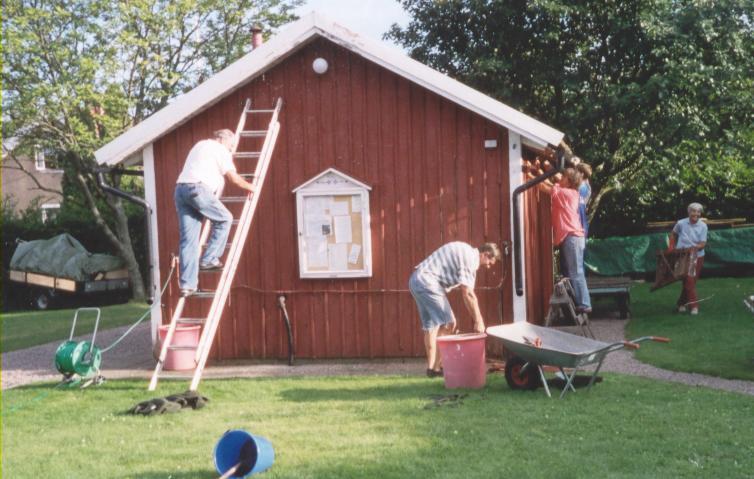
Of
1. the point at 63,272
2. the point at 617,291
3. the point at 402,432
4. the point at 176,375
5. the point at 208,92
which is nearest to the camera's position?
the point at 402,432

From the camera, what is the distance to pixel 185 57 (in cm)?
2852

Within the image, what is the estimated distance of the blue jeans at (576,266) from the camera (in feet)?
35.4

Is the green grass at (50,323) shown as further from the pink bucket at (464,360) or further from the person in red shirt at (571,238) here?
the person in red shirt at (571,238)

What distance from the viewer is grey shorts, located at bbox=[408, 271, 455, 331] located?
9617 mm

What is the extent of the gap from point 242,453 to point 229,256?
390 cm

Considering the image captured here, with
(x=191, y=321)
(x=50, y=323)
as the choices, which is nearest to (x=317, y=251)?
(x=191, y=321)

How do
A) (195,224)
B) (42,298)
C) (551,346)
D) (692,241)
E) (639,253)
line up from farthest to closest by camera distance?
(42,298) < (639,253) < (692,241) < (195,224) < (551,346)

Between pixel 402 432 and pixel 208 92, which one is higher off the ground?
pixel 208 92

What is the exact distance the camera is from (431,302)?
965cm

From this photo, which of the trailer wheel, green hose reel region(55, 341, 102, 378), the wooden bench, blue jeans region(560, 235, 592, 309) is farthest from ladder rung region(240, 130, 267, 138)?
the trailer wheel

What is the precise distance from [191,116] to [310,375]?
13.5ft

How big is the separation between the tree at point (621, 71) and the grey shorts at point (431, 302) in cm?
880

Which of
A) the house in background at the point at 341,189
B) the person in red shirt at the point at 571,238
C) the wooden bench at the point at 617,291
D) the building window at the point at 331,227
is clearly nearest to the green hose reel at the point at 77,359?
the house in background at the point at 341,189

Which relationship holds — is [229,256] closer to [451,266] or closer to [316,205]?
[316,205]
